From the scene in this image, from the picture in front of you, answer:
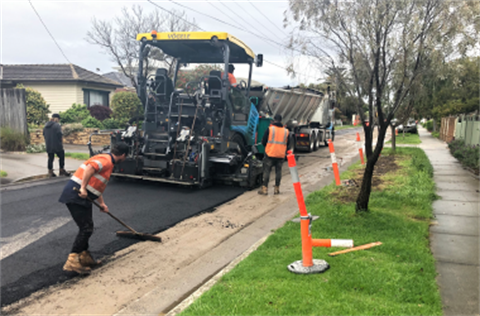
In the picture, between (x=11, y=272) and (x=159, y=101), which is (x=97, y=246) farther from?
(x=159, y=101)

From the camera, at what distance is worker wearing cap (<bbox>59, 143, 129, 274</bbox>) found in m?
4.47

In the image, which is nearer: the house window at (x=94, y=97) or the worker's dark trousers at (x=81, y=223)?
the worker's dark trousers at (x=81, y=223)

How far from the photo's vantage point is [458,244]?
17.9 ft

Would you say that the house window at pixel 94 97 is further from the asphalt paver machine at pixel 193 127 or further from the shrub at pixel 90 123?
the asphalt paver machine at pixel 193 127

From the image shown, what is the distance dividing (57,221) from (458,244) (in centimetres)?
577

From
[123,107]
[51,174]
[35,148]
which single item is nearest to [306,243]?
[51,174]

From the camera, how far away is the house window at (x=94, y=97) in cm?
2437

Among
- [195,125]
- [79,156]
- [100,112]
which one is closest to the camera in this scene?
[195,125]

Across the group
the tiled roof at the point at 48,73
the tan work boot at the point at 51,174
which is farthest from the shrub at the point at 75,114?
the tan work boot at the point at 51,174

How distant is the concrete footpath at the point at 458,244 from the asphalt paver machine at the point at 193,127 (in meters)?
4.07

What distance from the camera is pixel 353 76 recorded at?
6.28m

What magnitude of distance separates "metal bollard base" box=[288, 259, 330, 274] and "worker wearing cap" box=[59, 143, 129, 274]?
2.24 metres

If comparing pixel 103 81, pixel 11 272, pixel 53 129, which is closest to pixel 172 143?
pixel 53 129

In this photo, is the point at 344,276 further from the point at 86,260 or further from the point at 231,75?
the point at 231,75
